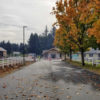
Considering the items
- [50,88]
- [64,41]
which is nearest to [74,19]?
[64,41]

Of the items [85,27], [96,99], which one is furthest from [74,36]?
[96,99]

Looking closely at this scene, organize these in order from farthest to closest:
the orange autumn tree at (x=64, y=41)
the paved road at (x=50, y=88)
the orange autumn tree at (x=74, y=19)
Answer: the orange autumn tree at (x=64, y=41) < the orange autumn tree at (x=74, y=19) < the paved road at (x=50, y=88)

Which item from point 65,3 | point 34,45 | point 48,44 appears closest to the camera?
point 65,3

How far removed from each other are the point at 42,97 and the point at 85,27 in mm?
23551

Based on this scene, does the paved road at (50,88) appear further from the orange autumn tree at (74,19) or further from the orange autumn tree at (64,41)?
the orange autumn tree at (64,41)

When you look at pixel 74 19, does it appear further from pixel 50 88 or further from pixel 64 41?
pixel 50 88

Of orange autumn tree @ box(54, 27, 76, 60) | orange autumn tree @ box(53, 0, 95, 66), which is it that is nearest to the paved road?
orange autumn tree @ box(53, 0, 95, 66)

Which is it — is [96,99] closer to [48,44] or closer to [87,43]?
[87,43]

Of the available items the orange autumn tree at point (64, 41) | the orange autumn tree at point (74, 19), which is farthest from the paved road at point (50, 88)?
the orange autumn tree at point (64, 41)

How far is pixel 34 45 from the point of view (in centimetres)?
12344

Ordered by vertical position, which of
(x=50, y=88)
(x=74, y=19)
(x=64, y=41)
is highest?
(x=74, y=19)

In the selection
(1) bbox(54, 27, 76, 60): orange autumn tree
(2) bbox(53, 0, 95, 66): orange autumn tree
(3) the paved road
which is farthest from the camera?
(1) bbox(54, 27, 76, 60): orange autumn tree

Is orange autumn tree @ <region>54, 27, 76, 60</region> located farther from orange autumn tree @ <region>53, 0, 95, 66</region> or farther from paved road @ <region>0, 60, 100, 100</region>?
paved road @ <region>0, 60, 100, 100</region>

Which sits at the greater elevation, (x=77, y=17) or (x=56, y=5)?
(x=56, y=5)
